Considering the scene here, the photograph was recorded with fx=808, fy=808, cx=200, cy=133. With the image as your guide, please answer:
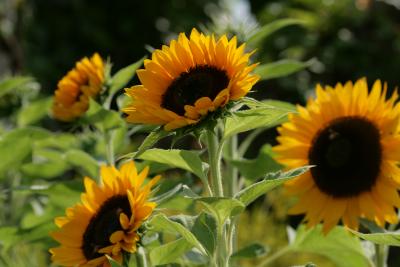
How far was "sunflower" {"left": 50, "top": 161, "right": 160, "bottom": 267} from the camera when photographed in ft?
3.49

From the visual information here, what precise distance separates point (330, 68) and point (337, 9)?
430 mm

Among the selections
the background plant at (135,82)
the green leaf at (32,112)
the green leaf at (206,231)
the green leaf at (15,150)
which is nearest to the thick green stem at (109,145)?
the background plant at (135,82)

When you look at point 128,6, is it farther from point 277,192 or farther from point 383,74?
point 277,192

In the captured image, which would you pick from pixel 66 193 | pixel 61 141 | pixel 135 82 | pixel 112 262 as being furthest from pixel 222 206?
pixel 135 82

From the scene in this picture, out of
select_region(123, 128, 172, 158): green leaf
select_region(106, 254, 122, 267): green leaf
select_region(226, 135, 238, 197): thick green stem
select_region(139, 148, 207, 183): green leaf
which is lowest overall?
select_region(106, 254, 122, 267): green leaf

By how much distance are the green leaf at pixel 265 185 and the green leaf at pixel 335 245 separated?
34 centimetres

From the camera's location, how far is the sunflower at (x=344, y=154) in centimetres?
128

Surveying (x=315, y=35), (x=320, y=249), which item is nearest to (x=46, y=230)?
(x=320, y=249)

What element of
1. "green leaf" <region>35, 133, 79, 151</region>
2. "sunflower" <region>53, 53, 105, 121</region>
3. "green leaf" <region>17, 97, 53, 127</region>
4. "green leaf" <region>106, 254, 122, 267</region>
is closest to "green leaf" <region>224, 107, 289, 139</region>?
"green leaf" <region>106, 254, 122, 267</region>

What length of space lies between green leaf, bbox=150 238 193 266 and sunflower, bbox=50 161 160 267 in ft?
0.11

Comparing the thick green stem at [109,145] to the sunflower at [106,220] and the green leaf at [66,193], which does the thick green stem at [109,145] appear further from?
the sunflower at [106,220]

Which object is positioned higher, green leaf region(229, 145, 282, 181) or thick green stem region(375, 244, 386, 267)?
green leaf region(229, 145, 282, 181)

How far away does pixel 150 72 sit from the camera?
40.9 inches

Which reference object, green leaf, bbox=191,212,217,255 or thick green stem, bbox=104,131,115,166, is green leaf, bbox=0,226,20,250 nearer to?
thick green stem, bbox=104,131,115,166
